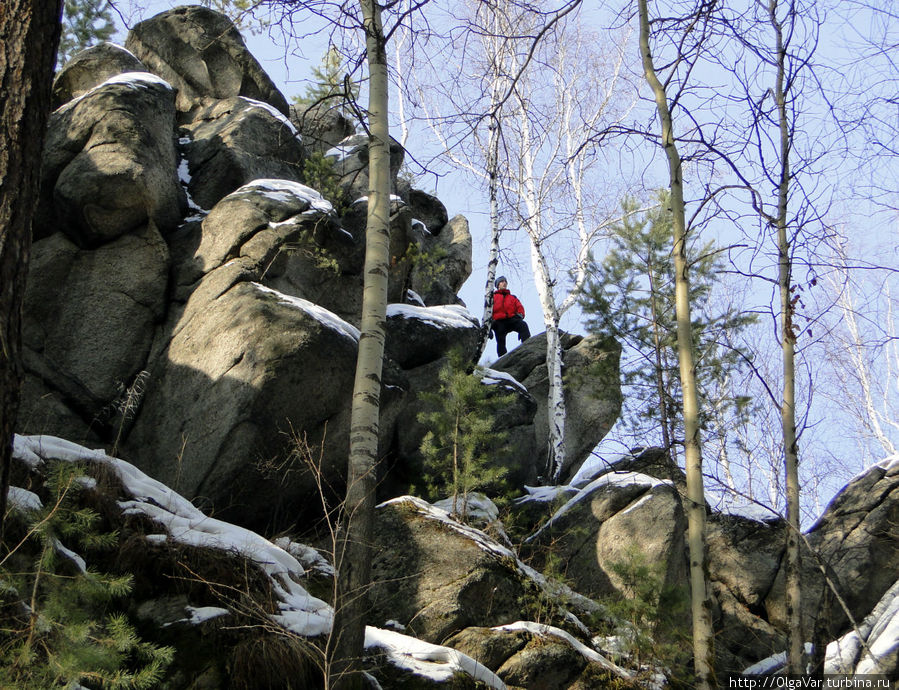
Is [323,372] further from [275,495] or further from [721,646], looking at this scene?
[721,646]

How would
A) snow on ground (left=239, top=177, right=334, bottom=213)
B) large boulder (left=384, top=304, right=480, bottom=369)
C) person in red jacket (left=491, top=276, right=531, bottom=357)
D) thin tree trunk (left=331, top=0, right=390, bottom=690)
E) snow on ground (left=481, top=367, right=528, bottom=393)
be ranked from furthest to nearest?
person in red jacket (left=491, top=276, right=531, bottom=357)
snow on ground (left=481, top=367, right=528, bottom=393)
large boulder (left=384, top=304, right=480, bottom=369)
snow on ground (left=239, top=177, right=334, bottom=213)
thin tree trunk (left=331, top=0, right=390, bottom=690)

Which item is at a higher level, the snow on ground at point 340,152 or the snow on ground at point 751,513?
the snow on ground at point 340,152

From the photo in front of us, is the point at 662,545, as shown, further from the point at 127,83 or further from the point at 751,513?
the point at 127,83

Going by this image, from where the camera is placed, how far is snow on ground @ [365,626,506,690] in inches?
239

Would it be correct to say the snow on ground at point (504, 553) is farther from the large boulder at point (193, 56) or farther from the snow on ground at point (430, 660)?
the large boulder at point (193, 56)

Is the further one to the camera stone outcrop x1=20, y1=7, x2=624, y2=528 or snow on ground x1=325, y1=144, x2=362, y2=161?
snow on ground x1=325, y1=144, x2=362, y2=161

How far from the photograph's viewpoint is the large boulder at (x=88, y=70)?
547 inches

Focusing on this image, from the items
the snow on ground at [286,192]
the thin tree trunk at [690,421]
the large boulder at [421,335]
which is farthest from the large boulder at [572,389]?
the thin tree trunk at [690,421]

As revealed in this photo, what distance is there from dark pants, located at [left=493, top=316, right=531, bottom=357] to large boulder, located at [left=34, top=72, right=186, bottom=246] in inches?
328

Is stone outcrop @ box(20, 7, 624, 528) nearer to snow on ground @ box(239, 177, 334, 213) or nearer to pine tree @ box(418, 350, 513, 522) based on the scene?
snow on ground @ box(239, 177, 334, 213)

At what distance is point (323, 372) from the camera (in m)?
9.89

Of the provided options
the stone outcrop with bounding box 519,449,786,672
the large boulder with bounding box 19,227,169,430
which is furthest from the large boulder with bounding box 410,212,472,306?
the large boulder with bounding box 19,227,169,430

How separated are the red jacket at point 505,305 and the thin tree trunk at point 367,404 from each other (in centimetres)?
1073

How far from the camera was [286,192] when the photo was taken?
1200 cm
